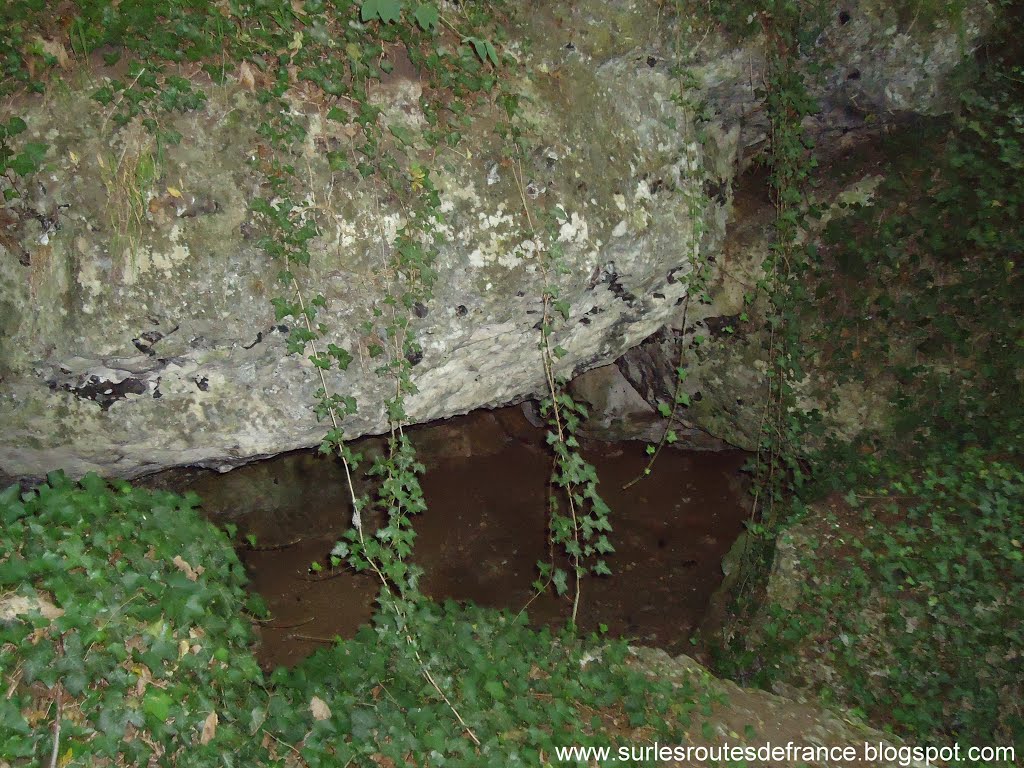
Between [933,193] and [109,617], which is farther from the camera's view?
[933,193]

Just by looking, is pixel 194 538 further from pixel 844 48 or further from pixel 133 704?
pixel 844 48

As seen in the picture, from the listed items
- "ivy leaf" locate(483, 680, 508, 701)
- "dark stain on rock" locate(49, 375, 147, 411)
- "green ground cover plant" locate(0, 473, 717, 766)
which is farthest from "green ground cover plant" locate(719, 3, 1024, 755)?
"dark stain on rock" locate(49, 375, 147, 411)

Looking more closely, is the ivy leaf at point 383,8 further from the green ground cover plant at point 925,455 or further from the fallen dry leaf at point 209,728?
the green ground cover plant at point 925,455

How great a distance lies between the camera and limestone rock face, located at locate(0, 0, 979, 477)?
3020 millimetres

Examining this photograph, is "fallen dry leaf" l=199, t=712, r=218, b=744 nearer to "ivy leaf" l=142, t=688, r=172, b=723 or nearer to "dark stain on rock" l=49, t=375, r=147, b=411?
"ivy leaf" l=142, t=688, r=172, b=723

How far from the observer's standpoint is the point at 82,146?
2922 mm

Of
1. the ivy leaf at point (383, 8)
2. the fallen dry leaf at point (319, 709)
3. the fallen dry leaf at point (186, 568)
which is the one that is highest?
the ivy leaf at point (383, 8)

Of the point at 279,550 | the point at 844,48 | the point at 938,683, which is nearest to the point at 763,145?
the point at 844,48

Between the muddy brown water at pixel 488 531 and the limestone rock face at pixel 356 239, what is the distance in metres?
2.18

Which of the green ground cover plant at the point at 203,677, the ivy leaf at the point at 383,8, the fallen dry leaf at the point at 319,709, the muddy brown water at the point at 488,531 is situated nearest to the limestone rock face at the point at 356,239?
the green ground cover plant at the point at 203,677

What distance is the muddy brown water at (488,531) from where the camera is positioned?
5.70 metres

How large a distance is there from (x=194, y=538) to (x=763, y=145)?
17.7ft

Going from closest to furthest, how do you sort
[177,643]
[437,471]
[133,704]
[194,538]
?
[133,704] → [177,643] → [194,538] → [437,471]

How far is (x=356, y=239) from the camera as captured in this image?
11.2ft
